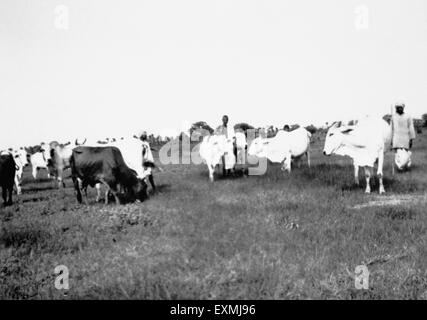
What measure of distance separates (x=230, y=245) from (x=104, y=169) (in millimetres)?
5958

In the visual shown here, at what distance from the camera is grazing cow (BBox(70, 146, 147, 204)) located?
36.2 ft

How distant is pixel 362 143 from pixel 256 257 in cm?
666

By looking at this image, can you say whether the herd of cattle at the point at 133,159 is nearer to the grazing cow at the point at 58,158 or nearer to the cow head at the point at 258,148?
the grazing cow at the point at 58,158

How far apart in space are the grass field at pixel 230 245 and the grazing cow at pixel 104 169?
67 centimetres

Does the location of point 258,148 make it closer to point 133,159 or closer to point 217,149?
point 217,149

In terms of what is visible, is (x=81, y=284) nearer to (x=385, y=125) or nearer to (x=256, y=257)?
(x=256, y=257)

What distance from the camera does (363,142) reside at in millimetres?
10906

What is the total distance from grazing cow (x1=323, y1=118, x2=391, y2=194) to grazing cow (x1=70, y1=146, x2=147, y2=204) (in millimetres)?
5700

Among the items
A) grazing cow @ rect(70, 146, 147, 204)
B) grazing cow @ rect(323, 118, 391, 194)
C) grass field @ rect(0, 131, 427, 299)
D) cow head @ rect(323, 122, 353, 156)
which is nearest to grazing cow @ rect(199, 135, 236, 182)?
grass field @ rect(0, 131, 427, 299)

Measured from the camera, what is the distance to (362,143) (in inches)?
430

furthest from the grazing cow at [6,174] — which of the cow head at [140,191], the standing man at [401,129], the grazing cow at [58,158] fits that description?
the standing man at [401,129]

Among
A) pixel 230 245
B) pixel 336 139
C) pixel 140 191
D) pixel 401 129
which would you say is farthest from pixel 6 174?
pixel 401 129

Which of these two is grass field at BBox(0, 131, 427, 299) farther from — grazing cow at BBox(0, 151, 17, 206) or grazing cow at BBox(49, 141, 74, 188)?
grazing cow at BBox(49, 141, 74, 188)
